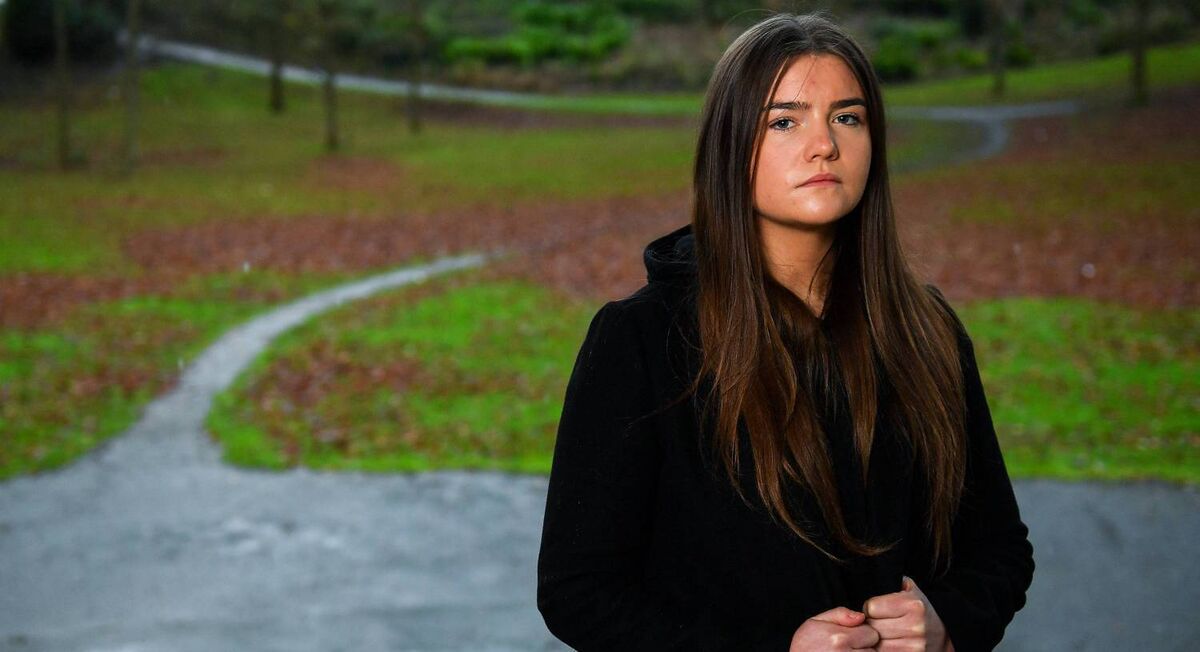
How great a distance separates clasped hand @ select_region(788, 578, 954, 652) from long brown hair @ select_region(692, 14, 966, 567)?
0.31ft

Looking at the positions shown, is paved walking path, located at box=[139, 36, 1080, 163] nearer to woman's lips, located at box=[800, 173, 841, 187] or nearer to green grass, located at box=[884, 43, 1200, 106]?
green grass, located at box=[884, 43, 1200, 106]

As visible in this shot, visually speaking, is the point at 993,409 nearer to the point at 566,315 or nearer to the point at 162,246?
the point at 566,315

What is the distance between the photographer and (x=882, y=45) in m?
47.6

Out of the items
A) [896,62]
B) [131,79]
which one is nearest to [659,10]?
[896,62]

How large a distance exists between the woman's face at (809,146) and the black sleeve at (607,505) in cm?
34

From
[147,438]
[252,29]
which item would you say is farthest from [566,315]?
[252,29]

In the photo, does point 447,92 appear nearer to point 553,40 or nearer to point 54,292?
point 553,40

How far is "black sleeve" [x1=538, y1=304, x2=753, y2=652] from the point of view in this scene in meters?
2.05

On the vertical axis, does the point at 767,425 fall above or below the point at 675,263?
below

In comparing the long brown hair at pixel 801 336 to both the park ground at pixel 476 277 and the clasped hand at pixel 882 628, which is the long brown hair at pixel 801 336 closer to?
the clasped hand at pixel 882 628

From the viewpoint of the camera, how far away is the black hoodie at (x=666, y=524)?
2059 mm

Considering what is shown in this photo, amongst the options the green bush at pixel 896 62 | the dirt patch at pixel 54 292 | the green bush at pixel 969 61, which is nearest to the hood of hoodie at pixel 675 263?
the dirt patch at pixel 54 292

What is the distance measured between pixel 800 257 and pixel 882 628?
0.65 metres

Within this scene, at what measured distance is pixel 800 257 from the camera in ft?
7.36
